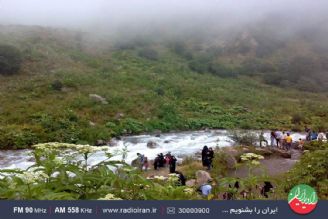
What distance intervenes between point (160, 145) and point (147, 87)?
1712cm

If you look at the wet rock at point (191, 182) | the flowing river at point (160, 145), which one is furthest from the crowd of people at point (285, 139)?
the wet rock at point (191, 182)

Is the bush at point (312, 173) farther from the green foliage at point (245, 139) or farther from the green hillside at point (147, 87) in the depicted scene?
the green hillside at point (147, 87)

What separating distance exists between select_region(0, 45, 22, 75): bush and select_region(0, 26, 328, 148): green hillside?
2.48ft

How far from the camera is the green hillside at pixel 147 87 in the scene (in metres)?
35.4

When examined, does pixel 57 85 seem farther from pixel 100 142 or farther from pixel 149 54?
pixel 149 54

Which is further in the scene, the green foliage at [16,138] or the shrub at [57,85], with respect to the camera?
the shrub at [57,85]

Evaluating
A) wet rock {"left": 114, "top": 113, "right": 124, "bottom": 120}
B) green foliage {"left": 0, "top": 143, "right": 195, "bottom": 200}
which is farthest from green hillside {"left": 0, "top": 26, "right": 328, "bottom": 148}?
green foliage {"left": 0, "top": 143, "right": 195, "bottom": 200}

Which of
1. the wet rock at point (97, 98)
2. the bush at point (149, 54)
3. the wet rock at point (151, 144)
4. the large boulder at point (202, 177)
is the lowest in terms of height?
the large boulder at point (202, 177)

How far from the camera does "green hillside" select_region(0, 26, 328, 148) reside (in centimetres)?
3541

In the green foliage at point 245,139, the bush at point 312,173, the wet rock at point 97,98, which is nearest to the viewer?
the bush at point 312,173

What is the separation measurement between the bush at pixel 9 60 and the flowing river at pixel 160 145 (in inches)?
692

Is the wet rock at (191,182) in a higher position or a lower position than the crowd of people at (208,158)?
lower

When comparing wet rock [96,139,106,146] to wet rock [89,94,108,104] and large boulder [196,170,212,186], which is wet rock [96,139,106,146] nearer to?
wet rock [89,94,108,104]

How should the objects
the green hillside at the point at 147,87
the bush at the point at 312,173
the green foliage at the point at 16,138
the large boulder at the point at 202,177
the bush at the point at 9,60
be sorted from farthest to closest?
the bush at the point at 9,60 < the green hillside at the point at 147,87 < the green foliage at the point at 16,138 < the large boulder at the point at 202,177 < the bush at the point at 312,173
